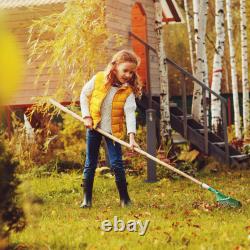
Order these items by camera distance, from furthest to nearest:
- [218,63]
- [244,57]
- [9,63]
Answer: [244,57], [218,63], [9,63]

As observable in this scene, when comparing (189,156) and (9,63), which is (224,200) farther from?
(9,63)

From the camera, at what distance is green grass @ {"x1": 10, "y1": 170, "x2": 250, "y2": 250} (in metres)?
4.43

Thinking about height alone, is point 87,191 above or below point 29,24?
below

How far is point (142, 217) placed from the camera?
569 centimetres

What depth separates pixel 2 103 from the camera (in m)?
1.81

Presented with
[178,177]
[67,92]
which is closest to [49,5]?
[67,92]

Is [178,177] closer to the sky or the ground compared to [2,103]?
closer to the ground

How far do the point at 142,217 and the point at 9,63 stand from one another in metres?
4.22

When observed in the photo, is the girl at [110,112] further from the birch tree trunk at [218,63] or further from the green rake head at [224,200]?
the birch tree trunk at [218,63]

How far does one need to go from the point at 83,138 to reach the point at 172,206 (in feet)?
33.5

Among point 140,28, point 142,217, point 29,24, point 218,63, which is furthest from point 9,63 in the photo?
point 140,28

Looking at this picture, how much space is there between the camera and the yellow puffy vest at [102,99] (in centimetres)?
637

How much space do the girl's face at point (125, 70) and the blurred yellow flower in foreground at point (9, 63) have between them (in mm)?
4478

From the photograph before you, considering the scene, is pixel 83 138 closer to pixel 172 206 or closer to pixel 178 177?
pixel 178 177
